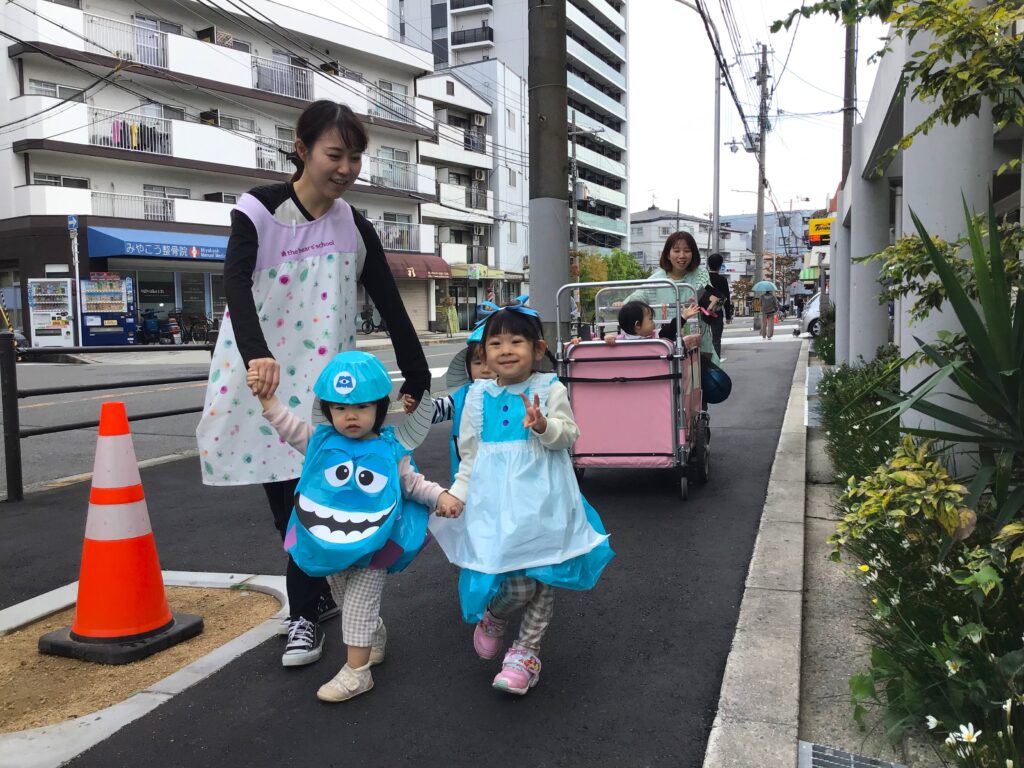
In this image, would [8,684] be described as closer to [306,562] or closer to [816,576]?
[306,562]

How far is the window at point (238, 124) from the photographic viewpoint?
98.5 ft

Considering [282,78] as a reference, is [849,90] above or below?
below

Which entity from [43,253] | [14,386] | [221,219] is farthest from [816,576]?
[221,219]

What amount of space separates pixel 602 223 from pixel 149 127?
40.0 m

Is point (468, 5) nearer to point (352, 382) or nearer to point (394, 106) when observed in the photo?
point (394, 106)

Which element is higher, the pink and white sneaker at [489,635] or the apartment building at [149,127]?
the apartment building at [149,127]

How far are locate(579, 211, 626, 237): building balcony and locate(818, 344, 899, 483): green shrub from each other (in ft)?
170

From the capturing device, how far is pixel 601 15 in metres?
64.3

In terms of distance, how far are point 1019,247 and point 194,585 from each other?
3.98 meters

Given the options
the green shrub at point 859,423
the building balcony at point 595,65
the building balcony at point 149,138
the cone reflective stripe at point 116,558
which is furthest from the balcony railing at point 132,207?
the building balcony at point 595,65

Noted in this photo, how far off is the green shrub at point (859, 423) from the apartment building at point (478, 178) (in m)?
34.6

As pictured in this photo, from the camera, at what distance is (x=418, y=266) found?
3772cm

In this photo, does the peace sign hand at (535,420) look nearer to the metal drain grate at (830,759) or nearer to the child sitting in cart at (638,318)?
the metal drain grate at (830,759)

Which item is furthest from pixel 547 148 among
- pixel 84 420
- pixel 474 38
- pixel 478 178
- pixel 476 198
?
pixel 474 38
